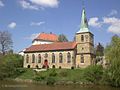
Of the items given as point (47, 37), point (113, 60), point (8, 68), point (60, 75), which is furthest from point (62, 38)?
point (113, 60)

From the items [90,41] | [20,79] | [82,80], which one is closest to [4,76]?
[20,79]

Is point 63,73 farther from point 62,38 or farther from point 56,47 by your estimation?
point 62,38

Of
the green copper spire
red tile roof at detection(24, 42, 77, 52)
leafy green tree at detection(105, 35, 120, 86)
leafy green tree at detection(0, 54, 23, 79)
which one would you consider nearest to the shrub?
red tile roof at detection(24, 42, 77, 52)

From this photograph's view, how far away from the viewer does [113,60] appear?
49.4 m

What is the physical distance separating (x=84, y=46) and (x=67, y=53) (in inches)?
229

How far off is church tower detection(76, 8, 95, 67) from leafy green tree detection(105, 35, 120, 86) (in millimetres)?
21308

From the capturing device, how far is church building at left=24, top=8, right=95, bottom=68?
74812 mm

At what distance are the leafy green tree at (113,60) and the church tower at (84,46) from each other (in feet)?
69.9

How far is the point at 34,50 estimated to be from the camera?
84.1 metres

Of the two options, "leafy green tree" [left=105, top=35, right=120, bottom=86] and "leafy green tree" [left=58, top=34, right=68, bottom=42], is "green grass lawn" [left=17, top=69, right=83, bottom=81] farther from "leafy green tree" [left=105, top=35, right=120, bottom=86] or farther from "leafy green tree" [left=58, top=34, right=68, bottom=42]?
"leafy green tree" [left=58, top=34, right=68, bottom=42]

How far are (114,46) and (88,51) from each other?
884 inches

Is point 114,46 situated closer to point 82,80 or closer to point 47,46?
point 82,80

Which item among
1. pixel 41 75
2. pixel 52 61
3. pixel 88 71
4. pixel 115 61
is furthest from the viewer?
pixel 52 61

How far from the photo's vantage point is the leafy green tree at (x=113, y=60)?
47.9 metres
